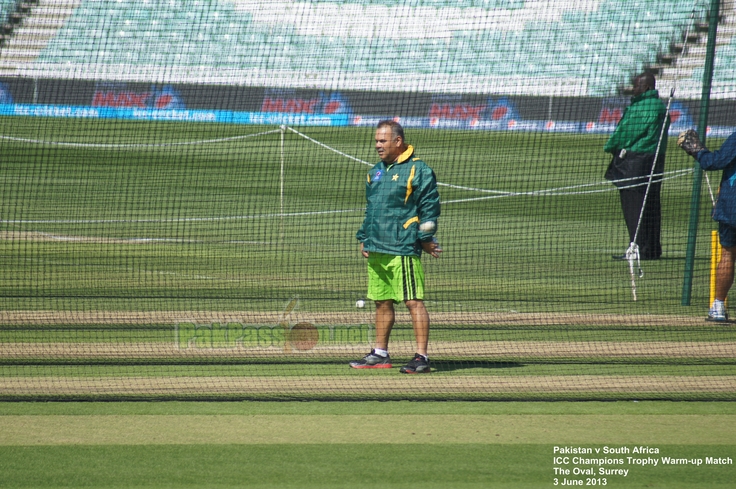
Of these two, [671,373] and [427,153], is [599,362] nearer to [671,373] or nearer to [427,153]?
[671,373]

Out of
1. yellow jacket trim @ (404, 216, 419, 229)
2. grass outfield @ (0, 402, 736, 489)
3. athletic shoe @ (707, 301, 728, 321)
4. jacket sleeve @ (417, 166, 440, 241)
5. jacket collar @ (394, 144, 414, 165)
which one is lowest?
grass outfield @ (0, 402, 736, 489)

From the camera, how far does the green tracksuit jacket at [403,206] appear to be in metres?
6.79

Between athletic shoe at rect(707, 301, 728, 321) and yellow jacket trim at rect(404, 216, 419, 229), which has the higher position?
yellow jacket trim at rect(404, 216, 419, 229)

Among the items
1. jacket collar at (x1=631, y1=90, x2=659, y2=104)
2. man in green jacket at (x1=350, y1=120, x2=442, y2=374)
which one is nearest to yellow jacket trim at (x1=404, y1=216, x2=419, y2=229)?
man in green jacket at (x1=350, y1=120, x2=442, y2=374)

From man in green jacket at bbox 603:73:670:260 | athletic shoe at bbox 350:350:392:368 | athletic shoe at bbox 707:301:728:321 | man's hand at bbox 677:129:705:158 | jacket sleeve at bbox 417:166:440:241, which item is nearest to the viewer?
jacket sleeve at bbox 417:166:440:241

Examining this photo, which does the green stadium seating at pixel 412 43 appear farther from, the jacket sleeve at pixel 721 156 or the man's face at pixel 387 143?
the man's face at pixel 387 143

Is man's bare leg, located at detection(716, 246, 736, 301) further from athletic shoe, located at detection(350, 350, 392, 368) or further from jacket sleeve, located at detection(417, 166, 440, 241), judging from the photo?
athletic shoe, located at detection(350, 350, 392, 368)

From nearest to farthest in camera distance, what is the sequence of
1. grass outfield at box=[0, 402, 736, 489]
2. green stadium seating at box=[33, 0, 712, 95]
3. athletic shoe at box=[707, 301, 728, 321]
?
grass outfield at box=[0, 402, 736, 489], athletic shoe at box=[707, 301, 728, 321], green stadium seating at box=[33, 0, 712, 95]

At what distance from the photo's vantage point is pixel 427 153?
25.8m

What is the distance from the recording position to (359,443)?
206 inches

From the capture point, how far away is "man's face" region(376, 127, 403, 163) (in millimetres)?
6820

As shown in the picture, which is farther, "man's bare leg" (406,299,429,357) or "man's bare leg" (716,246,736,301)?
"man's bare leg" (716,246,736,301)

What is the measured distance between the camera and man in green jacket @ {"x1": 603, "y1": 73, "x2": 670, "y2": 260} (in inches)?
483

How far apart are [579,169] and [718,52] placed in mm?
5505
